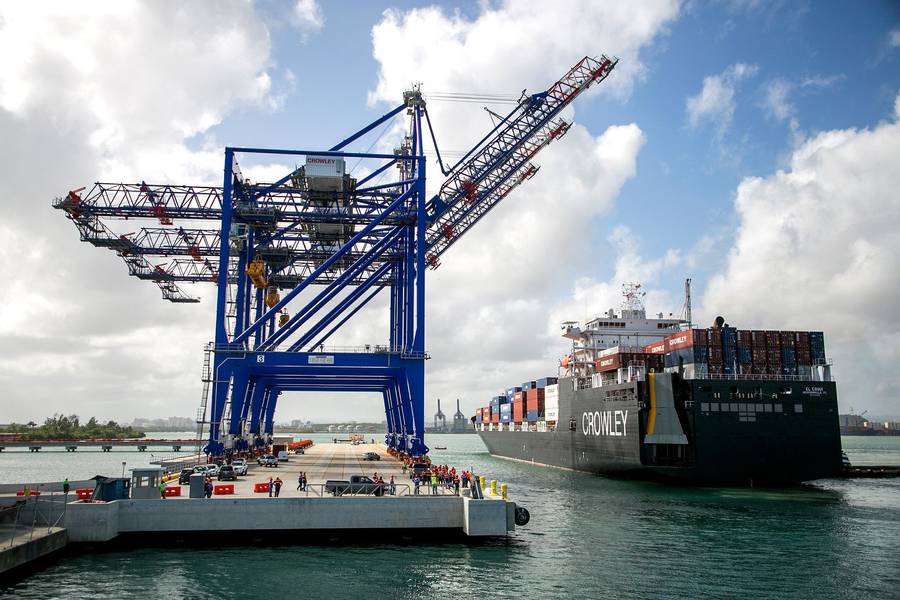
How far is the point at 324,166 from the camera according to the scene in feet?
131

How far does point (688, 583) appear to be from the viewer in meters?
19.7

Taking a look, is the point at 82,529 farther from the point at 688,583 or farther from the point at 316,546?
the point at 688,583

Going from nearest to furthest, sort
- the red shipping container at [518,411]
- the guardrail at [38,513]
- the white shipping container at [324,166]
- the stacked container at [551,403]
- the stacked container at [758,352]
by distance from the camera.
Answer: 1. the guardrail at [38,513]
2. the white shipping container at [324,166]
3. the stacked container at [758,352]
4. the stacked container at [551,403]
5. the red shipping container at [518,411]

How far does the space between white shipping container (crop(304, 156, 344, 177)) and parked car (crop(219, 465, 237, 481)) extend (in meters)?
17.6

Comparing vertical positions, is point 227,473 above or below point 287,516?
above

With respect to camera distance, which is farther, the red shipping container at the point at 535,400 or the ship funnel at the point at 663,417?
the red shipping container at the point at 535,400

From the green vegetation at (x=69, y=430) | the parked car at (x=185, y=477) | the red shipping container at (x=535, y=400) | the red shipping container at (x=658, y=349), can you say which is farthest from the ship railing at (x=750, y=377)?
the green vegetation at (x=69, y=430)

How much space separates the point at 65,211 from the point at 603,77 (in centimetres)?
3651

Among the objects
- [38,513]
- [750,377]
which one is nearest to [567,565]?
[38,513]

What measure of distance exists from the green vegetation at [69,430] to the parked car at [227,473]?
109246mm

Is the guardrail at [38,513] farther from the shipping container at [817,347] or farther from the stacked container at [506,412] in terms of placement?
the stacked container at [506,412]

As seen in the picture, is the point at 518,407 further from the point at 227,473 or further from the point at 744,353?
the point at 227,473

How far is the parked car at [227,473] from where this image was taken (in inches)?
1266

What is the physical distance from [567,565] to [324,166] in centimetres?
2737
